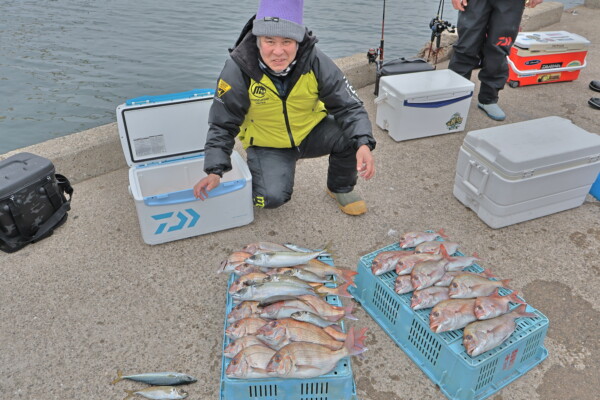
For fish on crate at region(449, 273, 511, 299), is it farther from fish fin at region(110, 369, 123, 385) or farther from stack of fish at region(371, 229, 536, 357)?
fish fin at region(110, 369, 123, 385)

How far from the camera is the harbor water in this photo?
8086mm

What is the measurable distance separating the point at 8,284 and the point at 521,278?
357cm

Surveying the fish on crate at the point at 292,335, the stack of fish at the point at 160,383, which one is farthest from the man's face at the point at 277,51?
the stack of fish at the point at 160,383

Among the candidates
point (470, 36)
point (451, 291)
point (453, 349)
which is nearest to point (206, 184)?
point (451, 291)

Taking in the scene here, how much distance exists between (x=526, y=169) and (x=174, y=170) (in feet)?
9.03

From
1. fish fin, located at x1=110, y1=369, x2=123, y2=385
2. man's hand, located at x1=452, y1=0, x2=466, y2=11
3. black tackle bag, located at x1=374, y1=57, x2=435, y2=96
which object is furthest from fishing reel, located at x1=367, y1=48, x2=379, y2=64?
fish fin, located at x1=110, y1=369, x2=123, y2=385

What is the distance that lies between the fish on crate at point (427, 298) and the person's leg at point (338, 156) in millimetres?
1319

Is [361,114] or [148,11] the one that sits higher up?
[361,114]

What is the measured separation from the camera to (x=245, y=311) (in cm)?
239

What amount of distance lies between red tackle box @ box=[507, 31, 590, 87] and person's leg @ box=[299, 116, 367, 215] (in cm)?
353

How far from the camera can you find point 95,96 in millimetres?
8633

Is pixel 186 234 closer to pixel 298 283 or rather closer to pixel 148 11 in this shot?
pixel 298 283

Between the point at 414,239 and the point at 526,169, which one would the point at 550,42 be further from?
the point at 414,239

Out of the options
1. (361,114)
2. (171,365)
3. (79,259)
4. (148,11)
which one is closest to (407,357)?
(171,365)
